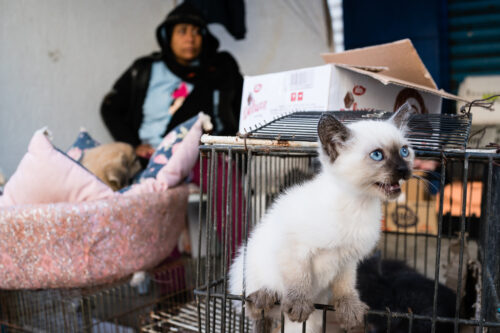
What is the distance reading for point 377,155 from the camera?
79 cm

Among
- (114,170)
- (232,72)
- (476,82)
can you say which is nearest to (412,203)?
(476,82)

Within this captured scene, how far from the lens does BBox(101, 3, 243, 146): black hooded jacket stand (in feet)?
8.08

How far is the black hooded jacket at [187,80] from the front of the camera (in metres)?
2.46

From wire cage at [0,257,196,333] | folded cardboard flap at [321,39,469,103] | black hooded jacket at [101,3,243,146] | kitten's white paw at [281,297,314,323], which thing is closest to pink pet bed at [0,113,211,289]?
wire cage at [0,257,196,333]

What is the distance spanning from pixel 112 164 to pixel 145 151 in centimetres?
58

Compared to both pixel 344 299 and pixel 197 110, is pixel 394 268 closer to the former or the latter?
pixel 344 299

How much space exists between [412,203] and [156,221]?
56.8 inches

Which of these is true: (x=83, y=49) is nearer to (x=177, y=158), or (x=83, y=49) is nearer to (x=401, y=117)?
(x=177, y=158)

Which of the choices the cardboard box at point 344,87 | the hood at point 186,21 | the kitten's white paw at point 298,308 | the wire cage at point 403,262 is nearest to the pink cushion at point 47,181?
the wire cage at point 403,262

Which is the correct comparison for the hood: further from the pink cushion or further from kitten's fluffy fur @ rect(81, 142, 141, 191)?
the pink cushion

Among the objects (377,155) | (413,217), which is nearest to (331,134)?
(377,155)

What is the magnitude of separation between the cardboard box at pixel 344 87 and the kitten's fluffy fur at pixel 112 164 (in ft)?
2.76

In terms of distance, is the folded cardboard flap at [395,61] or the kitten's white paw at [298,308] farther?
the folded cardboard flap at [395,61]

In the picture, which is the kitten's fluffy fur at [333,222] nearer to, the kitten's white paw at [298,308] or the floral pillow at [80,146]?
the kitten's white paw at [298,308]
